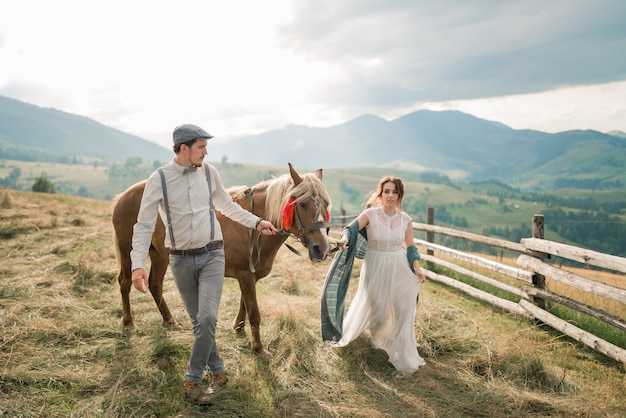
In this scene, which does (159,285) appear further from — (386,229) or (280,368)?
(386,229)

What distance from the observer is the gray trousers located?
3.42 m

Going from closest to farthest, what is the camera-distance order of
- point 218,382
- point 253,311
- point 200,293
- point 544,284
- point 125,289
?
point 200,293 → point 218,382 → point 253,311 → point 125,289 → point 544,284

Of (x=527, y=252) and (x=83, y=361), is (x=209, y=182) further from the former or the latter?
(x=527, y=252)

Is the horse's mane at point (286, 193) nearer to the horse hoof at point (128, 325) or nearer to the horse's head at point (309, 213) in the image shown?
the horse's head at point (309, 213)

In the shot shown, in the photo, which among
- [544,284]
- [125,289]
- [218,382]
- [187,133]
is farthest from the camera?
[544,284]

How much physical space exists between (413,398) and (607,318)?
3115 millimetres

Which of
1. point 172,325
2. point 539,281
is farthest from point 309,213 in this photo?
point 539,281

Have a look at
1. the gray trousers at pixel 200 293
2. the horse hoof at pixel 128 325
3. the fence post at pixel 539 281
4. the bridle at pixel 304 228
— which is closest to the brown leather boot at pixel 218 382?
the gray trousers at pixel 200 293

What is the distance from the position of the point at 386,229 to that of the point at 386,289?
2.43 feet

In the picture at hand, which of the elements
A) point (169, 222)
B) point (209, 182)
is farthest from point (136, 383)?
point (209, 182)

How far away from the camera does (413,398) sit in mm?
3912

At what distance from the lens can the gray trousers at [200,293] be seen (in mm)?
3421

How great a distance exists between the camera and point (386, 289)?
475 cm

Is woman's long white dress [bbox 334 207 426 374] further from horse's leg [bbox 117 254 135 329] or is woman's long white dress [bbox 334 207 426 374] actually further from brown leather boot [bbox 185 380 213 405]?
horse's leg [bbox 117 254 135 329]
